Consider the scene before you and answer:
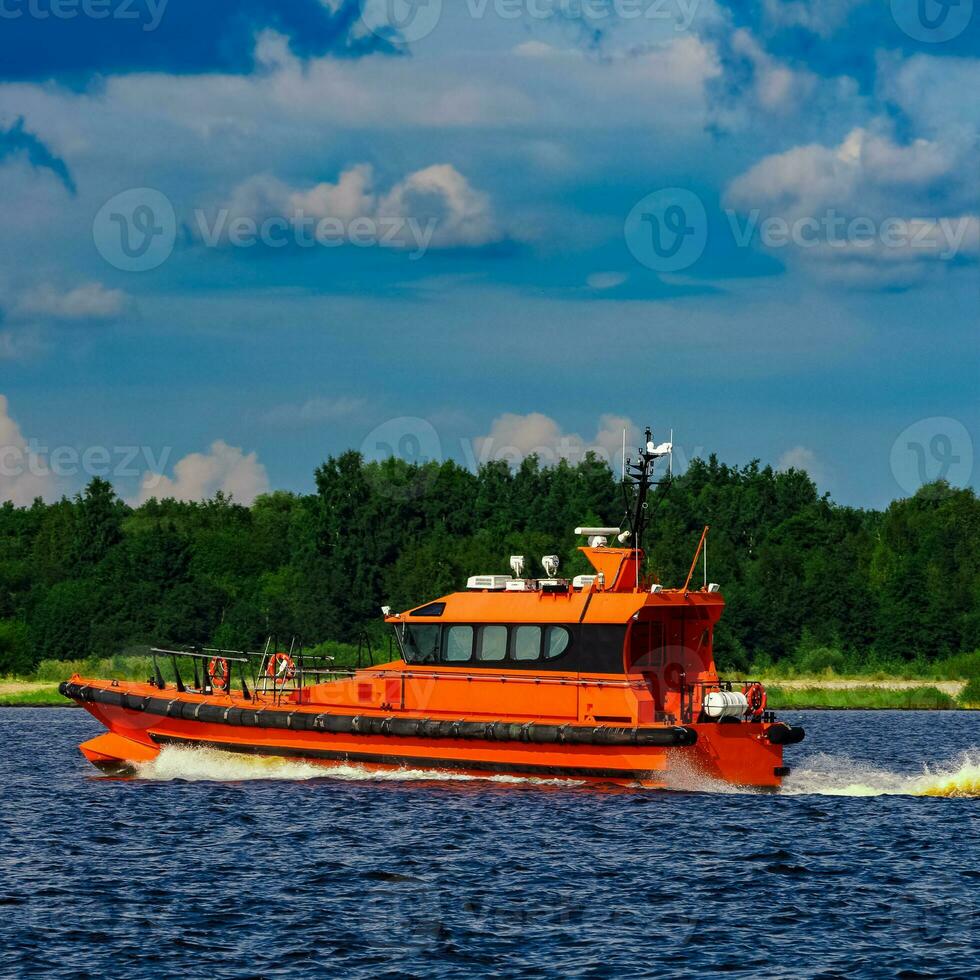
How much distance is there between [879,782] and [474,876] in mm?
12318

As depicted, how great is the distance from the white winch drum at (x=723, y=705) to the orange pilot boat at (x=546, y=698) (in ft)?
0.10

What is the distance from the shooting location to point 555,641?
87.5ft

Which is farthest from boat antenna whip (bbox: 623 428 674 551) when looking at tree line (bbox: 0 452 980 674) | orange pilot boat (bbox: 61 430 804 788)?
tree line (bbox: 0 452 980 674)

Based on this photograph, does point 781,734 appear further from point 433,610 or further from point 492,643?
point 433,610

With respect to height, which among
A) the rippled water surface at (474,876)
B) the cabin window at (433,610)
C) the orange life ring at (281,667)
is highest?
the cabin window at (433,610)

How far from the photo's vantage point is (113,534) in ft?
331

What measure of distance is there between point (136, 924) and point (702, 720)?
11.8 meters

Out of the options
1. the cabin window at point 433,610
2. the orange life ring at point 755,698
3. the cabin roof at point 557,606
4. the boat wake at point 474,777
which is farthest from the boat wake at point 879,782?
the cabin window at point 433,610

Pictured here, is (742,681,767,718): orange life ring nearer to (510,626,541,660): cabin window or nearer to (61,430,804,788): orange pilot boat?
(61,430,804,788): orange pilot boat

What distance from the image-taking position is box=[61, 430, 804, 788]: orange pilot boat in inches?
1021

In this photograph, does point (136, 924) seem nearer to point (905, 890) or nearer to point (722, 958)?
point (722, 958)

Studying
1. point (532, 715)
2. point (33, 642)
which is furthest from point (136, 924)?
point (33, 642)

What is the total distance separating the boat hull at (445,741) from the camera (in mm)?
25562

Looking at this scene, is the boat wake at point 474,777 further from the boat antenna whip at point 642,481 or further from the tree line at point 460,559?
the tree line at point 460,559
